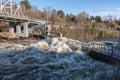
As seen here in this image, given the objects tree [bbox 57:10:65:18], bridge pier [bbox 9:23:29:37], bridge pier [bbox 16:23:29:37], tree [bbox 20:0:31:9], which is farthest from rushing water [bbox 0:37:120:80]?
tree [bbox 57:10:65:18]

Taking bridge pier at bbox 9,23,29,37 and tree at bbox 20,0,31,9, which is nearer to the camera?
bridge pier at bbox 9,23,29,37

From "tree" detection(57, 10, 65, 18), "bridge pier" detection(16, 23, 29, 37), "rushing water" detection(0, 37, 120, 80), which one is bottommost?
"rushing water" detection(0, 37, 120, 80)

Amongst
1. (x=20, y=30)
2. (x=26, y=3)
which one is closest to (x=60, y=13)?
(x=26, y=3)

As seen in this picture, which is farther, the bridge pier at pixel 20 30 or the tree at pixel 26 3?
the tree at pixel 26 3

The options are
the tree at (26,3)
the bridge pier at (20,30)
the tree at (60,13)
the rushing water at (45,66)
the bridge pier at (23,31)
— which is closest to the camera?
the rushing water at (45,66)

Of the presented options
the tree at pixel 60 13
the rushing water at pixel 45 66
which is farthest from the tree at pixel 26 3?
the rushing water at pixel 45 66

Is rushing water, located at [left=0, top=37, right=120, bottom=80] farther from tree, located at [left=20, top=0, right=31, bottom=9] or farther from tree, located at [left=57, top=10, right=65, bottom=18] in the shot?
tree, located at [left=57, top=10, right=65, bottom=18]

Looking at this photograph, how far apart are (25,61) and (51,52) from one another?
4.63 metres

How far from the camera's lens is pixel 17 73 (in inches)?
607

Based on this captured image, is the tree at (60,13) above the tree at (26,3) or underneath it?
underneath

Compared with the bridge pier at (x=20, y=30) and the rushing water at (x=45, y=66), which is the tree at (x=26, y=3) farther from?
the rushing water at (x=45, y=66)

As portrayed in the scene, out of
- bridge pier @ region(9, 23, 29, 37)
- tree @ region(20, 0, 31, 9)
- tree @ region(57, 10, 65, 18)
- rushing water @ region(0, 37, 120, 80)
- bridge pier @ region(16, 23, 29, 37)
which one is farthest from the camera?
tree @ region(57, 10, 65, 18)

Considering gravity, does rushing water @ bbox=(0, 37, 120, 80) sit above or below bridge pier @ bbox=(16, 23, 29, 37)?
below

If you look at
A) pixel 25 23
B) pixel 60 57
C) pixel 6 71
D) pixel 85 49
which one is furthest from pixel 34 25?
pixel 6 71
